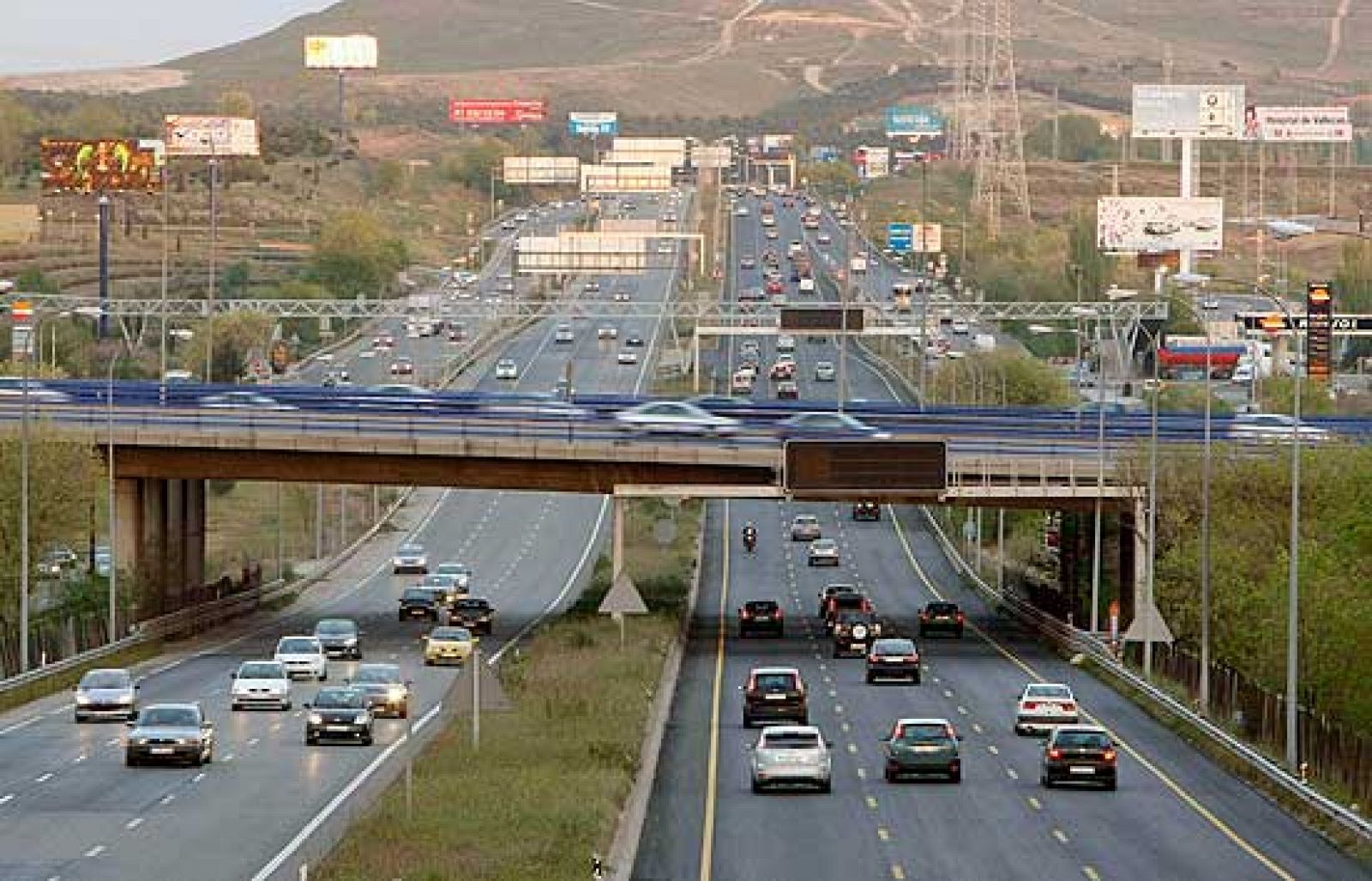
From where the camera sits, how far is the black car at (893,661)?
281ft

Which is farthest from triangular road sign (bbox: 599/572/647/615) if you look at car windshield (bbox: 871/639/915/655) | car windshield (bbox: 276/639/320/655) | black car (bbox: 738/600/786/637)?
black car (bbox: 738/600/786/637)

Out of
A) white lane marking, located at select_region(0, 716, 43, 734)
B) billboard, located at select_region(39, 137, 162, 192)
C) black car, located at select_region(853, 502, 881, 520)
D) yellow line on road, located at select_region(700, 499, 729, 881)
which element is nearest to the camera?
yellow line on road, located at select_region(700, 499, 729, 881)

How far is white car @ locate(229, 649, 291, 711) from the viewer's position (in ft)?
255

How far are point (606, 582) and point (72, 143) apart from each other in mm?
80891

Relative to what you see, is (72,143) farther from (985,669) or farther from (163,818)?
(163,818)

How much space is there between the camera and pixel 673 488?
10156cm

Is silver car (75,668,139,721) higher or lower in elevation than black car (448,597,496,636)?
higher

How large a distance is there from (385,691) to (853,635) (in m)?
24.0

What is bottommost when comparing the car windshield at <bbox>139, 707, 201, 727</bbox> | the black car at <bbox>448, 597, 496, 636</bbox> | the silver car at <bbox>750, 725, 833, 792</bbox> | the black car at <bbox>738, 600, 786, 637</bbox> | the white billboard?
the black car at <bbox>448, 597, 496, 636</bbox>

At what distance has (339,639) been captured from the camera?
96062 mm

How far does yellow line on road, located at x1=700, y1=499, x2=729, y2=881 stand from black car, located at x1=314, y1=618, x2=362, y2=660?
32.4ft

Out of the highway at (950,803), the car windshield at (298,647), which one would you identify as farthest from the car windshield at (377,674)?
the car windshield at (298,647)

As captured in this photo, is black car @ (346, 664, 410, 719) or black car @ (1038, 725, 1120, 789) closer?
black car @ (1038, 725, 1120, 789)

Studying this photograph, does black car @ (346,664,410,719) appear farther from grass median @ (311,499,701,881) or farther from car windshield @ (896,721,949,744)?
car windshield @ (896,721,949,744)
